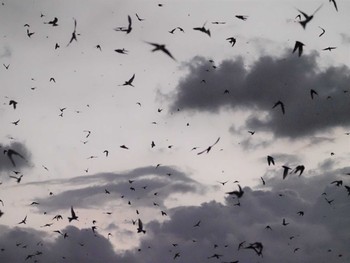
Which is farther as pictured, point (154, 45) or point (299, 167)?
point (299, 167)

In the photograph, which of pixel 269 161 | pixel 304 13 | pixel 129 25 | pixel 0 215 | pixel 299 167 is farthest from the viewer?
pixel 269 161

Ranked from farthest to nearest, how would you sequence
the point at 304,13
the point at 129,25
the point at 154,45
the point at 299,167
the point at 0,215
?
the point at 299,167, the point at 129,25, the point at 0,215, the point at 304,13, the point at 154,45

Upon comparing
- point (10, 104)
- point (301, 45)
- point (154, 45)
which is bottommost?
point (10, 104)

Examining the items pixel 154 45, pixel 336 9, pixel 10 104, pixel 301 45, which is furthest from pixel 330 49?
pixel 10 104

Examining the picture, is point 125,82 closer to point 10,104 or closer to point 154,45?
point 154,45

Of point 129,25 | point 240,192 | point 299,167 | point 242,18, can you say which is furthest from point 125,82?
point 299,167

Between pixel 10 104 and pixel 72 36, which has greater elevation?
pixel 72 36

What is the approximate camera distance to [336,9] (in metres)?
15.2

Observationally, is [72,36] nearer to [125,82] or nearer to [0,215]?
[125,82]

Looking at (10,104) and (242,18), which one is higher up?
(242,18)

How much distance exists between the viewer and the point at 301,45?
18.9m

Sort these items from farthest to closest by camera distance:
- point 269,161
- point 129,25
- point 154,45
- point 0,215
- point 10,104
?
1. point 10,104
2. point 269,161
3. point 129,25
4. point 0,215
5. point 154,45

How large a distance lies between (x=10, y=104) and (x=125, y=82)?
37.8 feet

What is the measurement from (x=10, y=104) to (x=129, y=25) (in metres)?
14.5
